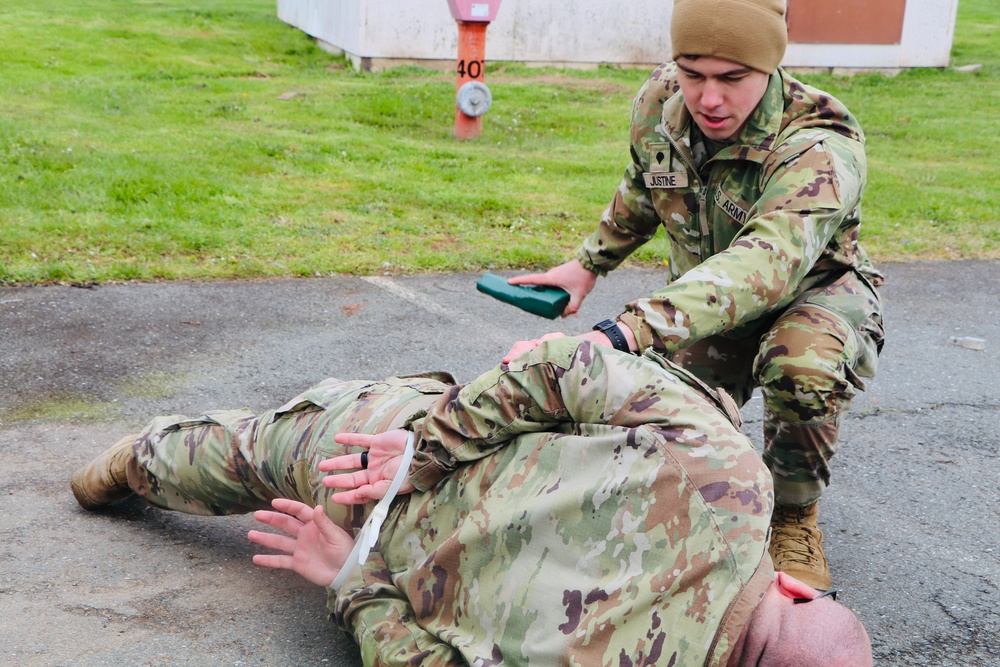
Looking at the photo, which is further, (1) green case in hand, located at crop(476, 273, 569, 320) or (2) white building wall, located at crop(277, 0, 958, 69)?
(2) white building wall, located at crop(277, 0, 958, 69)

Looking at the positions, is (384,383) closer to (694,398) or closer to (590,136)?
(694,398)

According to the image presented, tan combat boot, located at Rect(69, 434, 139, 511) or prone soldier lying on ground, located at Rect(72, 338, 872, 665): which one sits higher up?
prone soldier lying on ground, located at Rect(72, 338, 872, 665)

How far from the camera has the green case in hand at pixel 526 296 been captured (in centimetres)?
312

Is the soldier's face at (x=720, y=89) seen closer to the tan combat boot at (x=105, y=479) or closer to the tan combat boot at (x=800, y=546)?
the tan combat boot at (x=800, y=546)

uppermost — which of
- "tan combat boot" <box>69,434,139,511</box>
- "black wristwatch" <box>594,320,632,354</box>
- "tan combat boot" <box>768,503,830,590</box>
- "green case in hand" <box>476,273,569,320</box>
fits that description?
"black wristwatch" <box>594,320,632,354</box>

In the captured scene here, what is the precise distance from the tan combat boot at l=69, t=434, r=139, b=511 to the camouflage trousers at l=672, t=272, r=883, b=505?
6.22 ft

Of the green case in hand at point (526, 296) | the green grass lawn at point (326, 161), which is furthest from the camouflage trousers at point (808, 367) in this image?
the green grass lawn at point (326, 161)

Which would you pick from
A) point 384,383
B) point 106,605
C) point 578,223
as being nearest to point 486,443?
point 384,383

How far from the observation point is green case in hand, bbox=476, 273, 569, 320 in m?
3.12

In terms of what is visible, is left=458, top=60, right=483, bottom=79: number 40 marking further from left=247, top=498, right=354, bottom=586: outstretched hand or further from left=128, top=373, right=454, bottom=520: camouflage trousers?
left=247, top=498, right=354, bottom=586: outstretched hand

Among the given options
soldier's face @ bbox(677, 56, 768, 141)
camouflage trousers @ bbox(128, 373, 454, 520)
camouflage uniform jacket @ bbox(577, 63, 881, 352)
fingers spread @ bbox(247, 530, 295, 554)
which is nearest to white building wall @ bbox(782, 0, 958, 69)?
camouflage uniform jacket @ bbox(577, 63, 881, 352)

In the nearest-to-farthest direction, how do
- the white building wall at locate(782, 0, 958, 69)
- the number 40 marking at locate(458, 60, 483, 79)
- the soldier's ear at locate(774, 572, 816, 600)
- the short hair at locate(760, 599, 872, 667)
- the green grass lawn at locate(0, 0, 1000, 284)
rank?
the short hair at locate(760, 599, 872, 667) < the soldier's ear at locate(774, 572, 816, 600) < the green grass lawn at locate(0, 0, 1000, 284) < the number 40 marking at locate(458, 60, 483, 79) < the white building wall at locate(782, 0, 958, 69)

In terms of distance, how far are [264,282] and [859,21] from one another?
466 inches

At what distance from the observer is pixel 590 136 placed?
10.1 metres
